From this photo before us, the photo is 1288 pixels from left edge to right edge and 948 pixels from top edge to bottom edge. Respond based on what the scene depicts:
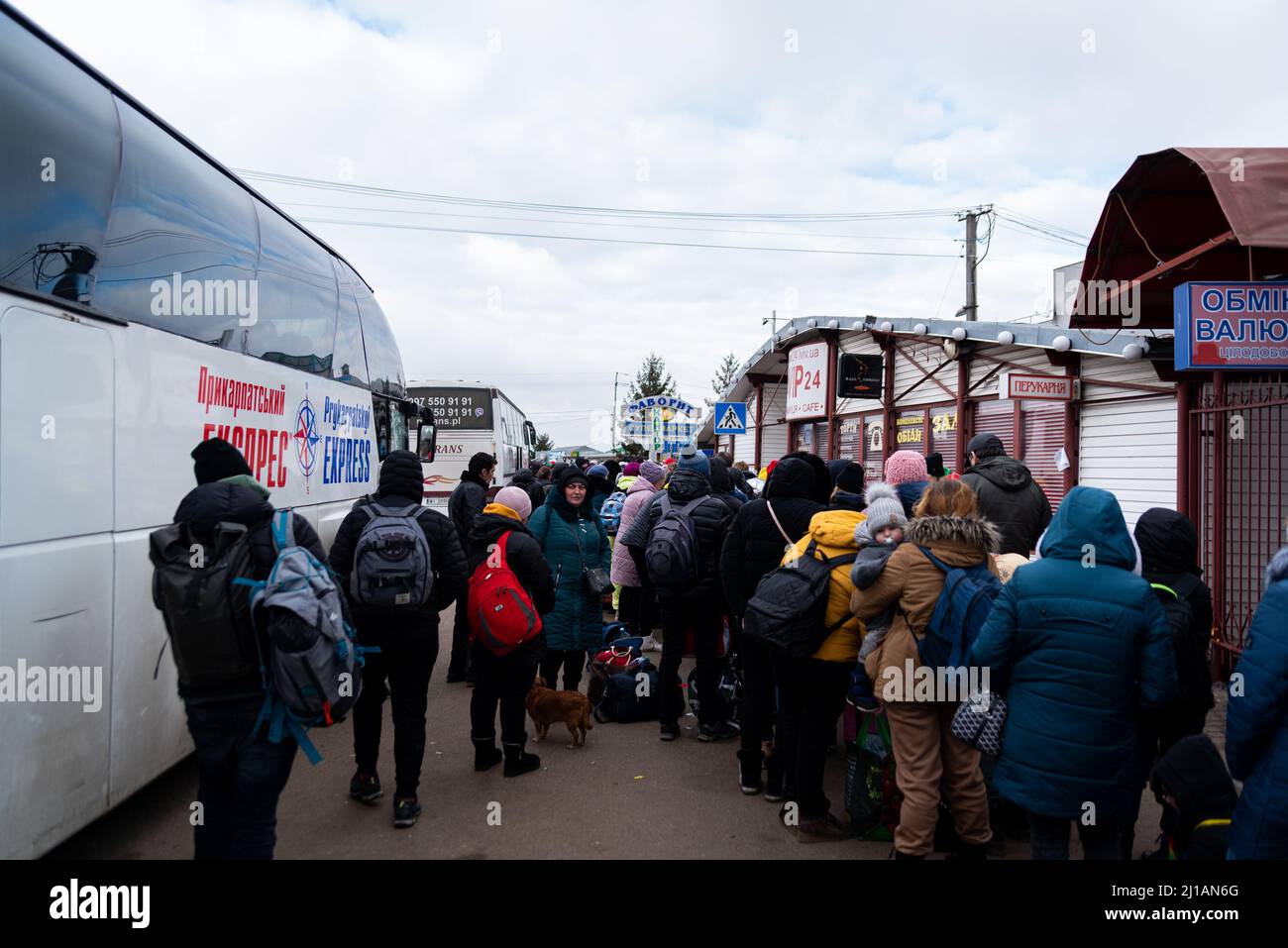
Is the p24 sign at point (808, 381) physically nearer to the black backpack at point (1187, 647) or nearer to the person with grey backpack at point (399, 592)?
the person with grey backpack at point (399, 592)

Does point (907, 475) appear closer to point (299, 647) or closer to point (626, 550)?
point (626, 550)

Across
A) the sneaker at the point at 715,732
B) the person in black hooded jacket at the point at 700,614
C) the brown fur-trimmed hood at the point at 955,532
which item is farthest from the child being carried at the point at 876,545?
the sneaker at the point at 715,732

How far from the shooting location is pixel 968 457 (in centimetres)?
696

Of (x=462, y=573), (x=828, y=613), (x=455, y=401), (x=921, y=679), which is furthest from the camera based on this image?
(x=455, y=401)

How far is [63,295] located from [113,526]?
41.3 inches

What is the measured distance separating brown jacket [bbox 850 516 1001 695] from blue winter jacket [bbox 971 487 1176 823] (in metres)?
0.49

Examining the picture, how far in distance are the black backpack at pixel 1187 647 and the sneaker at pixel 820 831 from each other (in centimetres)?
180

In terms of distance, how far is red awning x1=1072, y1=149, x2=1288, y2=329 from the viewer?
560 centimetres

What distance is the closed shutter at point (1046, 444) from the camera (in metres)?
11.1

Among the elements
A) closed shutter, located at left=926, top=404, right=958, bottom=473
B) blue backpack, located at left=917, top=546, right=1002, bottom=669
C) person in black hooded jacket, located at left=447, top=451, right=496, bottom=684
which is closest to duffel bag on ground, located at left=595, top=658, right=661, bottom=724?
person in black hooded jacket, located at left=447, top=451, right=496, bottom=684

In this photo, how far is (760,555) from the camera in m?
4.88

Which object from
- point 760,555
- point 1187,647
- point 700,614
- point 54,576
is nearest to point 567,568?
point 700,614
